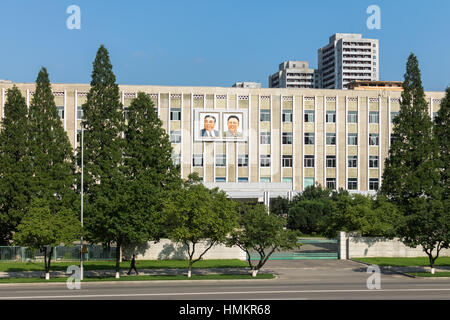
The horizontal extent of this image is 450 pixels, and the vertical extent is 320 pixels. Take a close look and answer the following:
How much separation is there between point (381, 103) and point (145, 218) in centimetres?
5927

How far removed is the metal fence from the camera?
145 ft

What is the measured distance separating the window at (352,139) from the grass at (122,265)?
4410 centimetres

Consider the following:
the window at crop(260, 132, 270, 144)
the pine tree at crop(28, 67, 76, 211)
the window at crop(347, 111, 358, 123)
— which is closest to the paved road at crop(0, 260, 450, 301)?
the pine tree at crop(28, 67, 76, 211)

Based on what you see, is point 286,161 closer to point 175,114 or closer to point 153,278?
point 175,114

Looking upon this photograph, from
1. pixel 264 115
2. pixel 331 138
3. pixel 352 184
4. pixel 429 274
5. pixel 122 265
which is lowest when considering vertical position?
pixel 122 265

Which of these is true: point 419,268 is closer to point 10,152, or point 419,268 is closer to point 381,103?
point 10,152

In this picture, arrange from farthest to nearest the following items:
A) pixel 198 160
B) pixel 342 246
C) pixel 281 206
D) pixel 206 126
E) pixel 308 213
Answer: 1. pixel 198 160
2. pixel 206 126
3. pixel 281 206
4. pixel 308 213
5. pixel 342 246

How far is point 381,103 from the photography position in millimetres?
84688

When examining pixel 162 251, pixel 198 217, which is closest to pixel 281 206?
pixel 162 251

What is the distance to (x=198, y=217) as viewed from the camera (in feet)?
115

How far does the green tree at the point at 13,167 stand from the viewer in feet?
152

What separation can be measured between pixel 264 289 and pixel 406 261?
21.3m

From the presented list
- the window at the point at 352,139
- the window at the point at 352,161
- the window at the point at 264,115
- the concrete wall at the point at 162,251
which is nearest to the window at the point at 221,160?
the window at the point at 264,115
